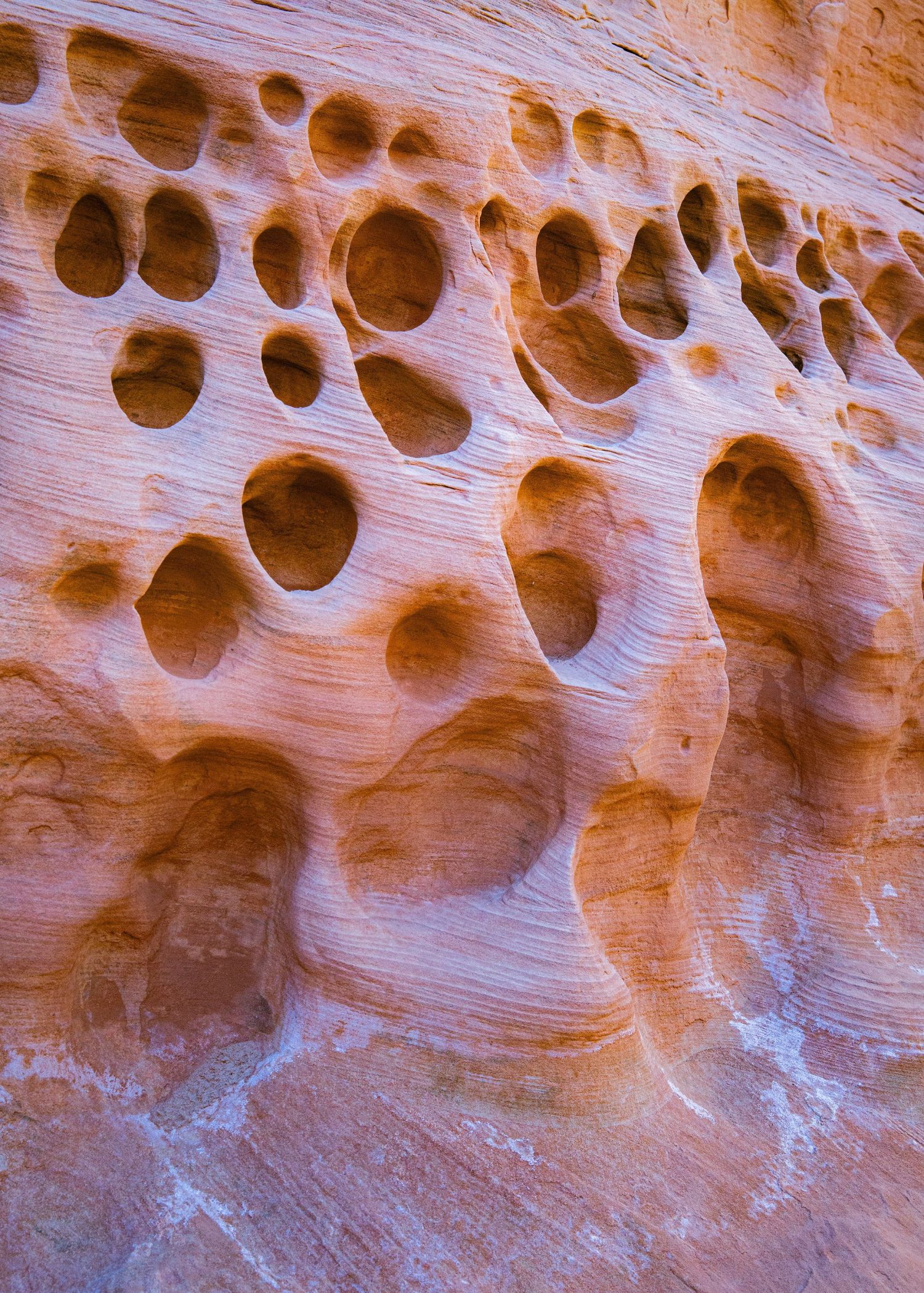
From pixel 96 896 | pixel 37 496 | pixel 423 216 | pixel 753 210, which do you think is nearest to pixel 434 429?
pixel 423 216

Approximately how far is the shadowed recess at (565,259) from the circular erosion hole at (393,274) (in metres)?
0.56

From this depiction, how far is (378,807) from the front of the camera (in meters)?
3.59

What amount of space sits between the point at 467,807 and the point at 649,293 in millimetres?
2619

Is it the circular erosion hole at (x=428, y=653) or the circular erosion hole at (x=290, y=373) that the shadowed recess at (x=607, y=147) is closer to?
the circular erosion hole at (x=290, y=373)

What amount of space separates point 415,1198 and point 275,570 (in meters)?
2.11

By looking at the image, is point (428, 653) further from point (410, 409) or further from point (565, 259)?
point (565, 259)

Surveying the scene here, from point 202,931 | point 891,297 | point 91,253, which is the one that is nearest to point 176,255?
point 91,253

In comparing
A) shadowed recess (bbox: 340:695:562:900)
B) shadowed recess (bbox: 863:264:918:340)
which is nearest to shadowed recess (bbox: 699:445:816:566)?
shadowed recess (bbox: 340:695:562:900)

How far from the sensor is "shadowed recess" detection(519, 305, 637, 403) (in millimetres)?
4465

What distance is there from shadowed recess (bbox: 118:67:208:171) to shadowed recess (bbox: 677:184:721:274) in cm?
232

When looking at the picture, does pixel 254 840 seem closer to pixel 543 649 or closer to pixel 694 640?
pixel 543 649

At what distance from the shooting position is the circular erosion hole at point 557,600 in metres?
4.04

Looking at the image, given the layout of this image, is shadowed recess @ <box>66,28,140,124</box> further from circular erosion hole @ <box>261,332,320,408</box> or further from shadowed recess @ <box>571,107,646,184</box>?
shadowed recess @ <box>571,107,646,184</box>

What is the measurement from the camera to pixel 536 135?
4.48 meters
